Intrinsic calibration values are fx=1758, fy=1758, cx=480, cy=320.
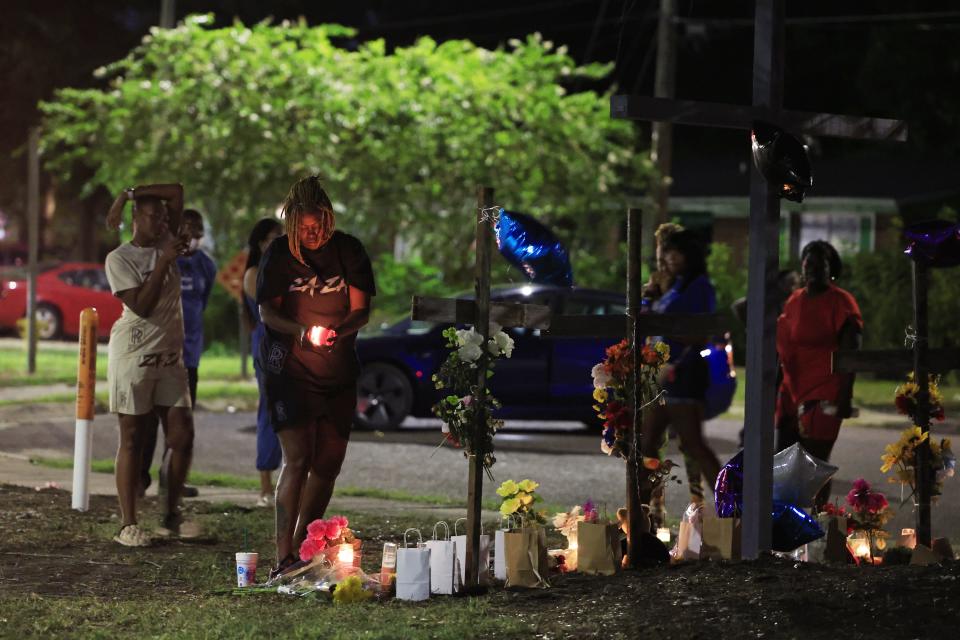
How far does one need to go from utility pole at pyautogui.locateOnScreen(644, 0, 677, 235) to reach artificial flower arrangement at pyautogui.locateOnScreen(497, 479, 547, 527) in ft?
43.6

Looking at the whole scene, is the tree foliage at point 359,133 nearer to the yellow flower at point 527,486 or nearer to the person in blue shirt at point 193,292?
the person in blue shirt at point 193,292

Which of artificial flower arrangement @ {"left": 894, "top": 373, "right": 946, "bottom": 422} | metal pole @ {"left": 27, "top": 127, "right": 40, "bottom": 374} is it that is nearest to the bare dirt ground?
artificial flower arrangement @ {"left": 894, "top": 373, "right": 946, "bottom": 422}

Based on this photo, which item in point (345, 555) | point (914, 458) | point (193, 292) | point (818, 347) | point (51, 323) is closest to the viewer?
point (345, 555)

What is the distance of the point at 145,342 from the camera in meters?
9.50

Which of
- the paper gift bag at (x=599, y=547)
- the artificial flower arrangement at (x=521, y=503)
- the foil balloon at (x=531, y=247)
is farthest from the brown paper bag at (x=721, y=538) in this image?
the foil balloon at (x=531, y=247)

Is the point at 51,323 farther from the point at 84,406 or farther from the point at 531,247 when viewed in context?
the point at 531,247

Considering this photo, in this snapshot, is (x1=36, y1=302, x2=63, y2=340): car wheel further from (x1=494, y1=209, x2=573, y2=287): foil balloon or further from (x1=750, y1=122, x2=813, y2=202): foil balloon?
(x1=750, y1=122, x2=813, y2=202): foil balloon

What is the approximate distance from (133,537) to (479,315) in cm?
268

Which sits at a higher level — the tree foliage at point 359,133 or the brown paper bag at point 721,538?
the tree foliage at point 359,133

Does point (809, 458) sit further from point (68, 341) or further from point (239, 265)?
point (68, 341)

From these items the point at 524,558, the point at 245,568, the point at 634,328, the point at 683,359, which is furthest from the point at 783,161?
the point at 245,568

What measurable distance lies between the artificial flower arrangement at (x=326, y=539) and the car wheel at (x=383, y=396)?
9.26 metres

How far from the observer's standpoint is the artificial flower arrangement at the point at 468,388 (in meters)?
7.84

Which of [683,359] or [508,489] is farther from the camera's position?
[683,359]
